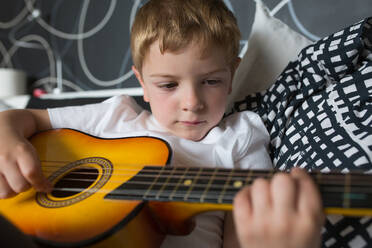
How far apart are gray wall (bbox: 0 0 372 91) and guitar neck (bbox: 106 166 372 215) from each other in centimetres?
85

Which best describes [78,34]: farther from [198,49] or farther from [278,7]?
[198,49]

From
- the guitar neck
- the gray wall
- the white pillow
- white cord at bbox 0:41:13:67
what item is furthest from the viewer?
white cord at bbox 0:41:13:67

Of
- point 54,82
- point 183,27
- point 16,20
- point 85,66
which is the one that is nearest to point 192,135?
point 183,27

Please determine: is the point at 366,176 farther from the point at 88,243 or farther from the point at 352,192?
the point at 88,243

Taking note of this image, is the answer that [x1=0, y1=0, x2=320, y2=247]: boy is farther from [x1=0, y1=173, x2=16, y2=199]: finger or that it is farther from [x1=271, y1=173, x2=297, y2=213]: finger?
[x1=271, y1=173, x2=297, y2=213]: finger

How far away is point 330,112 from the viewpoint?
708mm

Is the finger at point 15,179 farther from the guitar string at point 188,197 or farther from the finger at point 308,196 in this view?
the finger at point 308,196

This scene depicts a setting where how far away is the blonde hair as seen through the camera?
81cm

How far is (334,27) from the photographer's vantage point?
1099 mm

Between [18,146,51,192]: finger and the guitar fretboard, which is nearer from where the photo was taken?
the guitar fretboard

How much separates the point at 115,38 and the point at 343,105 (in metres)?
1.35

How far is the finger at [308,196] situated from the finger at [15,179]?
52 cm

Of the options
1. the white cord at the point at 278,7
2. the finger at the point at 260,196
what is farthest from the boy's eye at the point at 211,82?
the white cord at the point at 278,7

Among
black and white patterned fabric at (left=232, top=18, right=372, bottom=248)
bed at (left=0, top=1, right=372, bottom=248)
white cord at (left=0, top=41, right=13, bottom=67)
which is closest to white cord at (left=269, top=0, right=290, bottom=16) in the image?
bed at (left=0, top=1, right=372, bottom=248)
